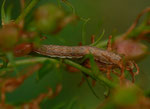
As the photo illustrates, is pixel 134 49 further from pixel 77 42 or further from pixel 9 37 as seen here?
pixel 77 42

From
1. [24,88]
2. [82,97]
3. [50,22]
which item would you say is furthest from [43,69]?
[82,97]

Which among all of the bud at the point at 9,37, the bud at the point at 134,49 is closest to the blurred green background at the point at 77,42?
the bud at the point at 134,49

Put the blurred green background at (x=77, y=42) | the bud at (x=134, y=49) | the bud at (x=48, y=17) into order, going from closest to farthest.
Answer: the bud at (x=48, y=17), the bud at (x=134, y=49), the blurred green background at (x=77, y=42)

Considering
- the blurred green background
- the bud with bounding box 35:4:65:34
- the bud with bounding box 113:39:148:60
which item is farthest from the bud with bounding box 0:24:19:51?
the blurred green background

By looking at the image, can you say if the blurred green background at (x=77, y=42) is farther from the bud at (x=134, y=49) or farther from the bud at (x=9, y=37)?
the bud at (x=9, y=37)

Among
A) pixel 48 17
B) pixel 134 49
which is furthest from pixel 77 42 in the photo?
pixel 48 17

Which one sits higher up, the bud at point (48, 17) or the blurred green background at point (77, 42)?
the bud at point (48, 17)

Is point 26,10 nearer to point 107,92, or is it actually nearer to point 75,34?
point 107,92

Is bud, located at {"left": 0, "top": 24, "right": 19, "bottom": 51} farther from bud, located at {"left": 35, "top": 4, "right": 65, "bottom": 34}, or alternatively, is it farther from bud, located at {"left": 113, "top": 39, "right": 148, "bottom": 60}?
bud, located at {"left": 113, "top": 39, "right": 148, "bottom": 60}
